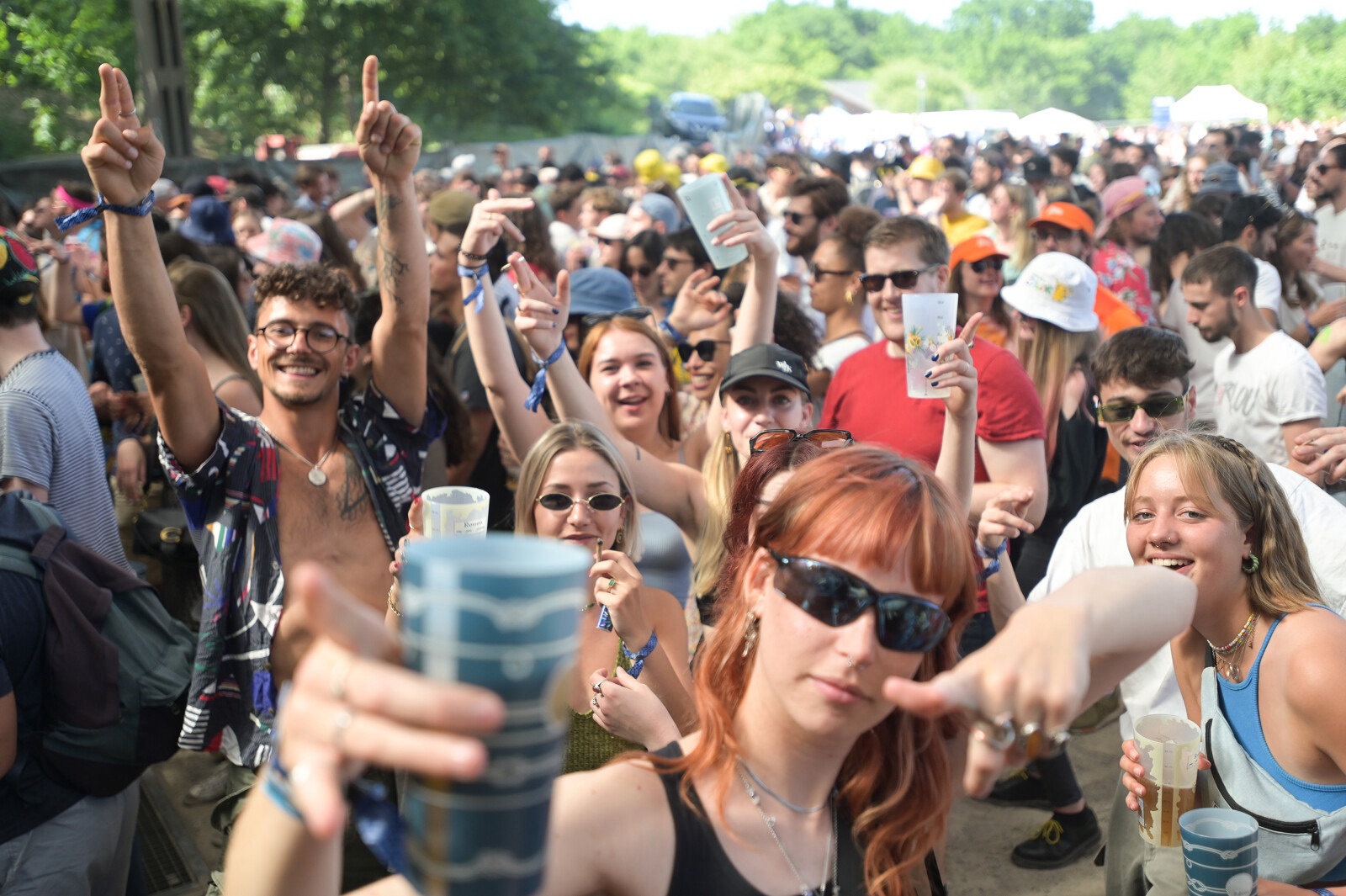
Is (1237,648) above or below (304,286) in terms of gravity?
below

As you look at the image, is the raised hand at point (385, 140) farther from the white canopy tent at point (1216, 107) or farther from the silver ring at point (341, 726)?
the white canopy tent at point (1216, 107)

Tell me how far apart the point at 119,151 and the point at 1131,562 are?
9.40 feet

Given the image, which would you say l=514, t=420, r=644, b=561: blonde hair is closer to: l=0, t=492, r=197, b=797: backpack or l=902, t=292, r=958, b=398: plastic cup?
l=902, t=292, r=958, b=398: plastic cup

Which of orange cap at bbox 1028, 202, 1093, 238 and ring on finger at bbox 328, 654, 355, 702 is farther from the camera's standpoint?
orange cap at bbox 1028, 202, 1093, 238

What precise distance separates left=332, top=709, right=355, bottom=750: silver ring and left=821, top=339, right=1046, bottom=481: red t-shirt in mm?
3022

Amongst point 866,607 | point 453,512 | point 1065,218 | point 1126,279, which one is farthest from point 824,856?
point 1065,218

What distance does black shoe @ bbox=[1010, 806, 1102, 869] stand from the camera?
428 cm

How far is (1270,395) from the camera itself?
15.0 feet

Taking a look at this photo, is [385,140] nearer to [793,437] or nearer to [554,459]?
[554,459]

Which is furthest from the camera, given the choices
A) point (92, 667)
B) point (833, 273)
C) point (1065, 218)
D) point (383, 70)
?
point (383, 70)

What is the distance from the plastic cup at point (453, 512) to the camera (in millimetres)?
2617

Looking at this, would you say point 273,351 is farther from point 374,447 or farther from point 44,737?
point 44,737

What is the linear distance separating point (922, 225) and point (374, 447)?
230 centimetres

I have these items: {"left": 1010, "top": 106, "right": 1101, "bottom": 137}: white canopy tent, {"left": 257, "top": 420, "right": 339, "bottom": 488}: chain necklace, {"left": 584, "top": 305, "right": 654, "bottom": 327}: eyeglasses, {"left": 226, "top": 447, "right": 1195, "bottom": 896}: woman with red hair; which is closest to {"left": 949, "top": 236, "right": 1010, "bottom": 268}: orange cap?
{"left": 584, "top": 305, "right": 654, "bottom": 327}: eyeglasses
